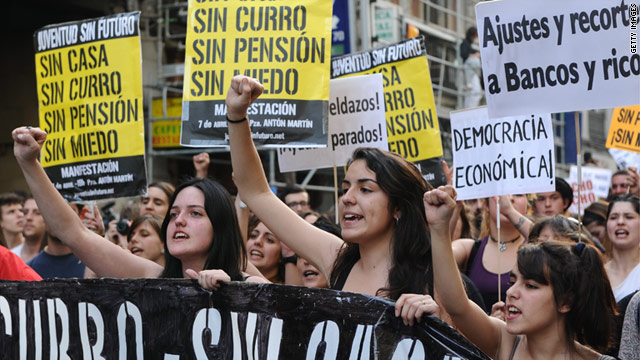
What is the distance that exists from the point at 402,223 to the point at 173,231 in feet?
3.85

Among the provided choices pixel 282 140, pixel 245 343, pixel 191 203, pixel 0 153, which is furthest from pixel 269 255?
pixel 0 153

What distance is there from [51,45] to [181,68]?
7.63 meters

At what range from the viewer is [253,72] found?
5906 millimetres

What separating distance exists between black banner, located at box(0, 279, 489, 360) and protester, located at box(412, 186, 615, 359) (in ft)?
1.69

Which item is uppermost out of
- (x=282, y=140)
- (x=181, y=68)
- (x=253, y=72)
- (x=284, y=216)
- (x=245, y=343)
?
(x=181, y=68)

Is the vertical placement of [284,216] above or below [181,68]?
below

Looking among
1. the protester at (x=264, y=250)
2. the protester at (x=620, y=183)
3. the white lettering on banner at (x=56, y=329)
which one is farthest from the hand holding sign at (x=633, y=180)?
the white lettering on banner at (x=56, y=329)

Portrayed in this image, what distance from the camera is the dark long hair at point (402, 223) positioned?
3.79 metres

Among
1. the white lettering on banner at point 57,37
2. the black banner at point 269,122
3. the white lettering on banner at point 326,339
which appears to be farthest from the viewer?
the white lettering on banner at point 57,37

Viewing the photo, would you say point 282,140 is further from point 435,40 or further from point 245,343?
point 435,40

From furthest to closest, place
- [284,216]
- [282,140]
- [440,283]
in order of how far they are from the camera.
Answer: [282,140], [284,216], [440,283]

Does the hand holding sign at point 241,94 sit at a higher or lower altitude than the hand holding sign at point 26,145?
higher

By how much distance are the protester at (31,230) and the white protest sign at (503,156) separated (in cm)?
331

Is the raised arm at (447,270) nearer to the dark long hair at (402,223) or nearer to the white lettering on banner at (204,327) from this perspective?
the dark long hair at (402,223)
